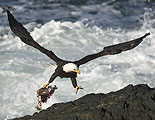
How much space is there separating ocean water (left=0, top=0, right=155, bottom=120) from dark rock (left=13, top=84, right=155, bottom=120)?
244 cm

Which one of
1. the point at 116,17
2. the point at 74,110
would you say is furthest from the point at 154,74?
the point at 116,17

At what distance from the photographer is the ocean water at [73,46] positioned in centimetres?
1023

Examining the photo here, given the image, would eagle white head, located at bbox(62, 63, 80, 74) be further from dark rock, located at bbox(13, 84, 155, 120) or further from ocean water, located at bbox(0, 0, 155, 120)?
dark rock, located at bbox(13, 84, 155, 120)

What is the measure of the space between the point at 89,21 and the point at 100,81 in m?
8.38

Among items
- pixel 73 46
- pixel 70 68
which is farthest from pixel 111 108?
pixel 73 46

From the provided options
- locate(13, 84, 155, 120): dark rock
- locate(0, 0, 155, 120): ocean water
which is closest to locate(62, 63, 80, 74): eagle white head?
locate(0, 0, 155, 120): ocean water

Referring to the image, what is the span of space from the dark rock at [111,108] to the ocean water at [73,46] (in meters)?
2.44

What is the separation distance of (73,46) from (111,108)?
947 centimetres

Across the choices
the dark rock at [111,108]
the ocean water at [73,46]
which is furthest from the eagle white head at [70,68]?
the dark rock at [111,108]

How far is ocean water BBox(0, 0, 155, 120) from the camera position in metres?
10.2

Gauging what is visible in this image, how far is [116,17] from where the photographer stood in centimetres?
2022

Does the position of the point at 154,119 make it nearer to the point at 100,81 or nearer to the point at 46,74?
the point at 100,81

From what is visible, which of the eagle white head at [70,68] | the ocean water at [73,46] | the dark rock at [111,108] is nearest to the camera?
the dark rock at [111,108]

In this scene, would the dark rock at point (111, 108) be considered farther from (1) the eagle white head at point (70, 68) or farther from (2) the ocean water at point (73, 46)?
(2) the ocean water at point (73, 46)
